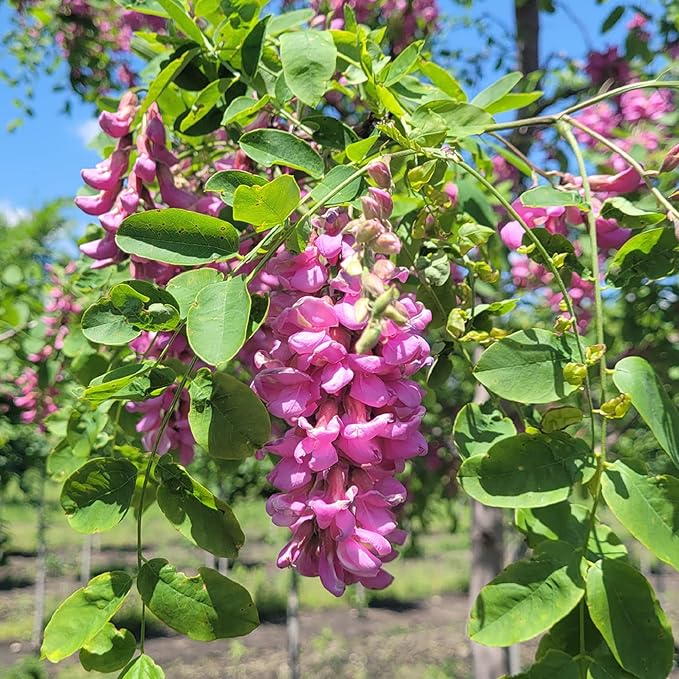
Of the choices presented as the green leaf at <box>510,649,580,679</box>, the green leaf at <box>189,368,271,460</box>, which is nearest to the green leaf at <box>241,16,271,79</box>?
the green leaf at <box>189,368,271,460</box>

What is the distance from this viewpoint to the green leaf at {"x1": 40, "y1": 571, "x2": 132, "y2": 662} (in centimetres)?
68

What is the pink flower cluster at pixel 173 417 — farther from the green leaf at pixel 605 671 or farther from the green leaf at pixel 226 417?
the green leaf at pixel 605 671

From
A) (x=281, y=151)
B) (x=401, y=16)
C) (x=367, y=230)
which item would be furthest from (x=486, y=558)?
(x=401, y=16)

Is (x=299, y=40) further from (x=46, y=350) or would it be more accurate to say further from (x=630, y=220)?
(x=46, y=350)

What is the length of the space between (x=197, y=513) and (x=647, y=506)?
0.44 m

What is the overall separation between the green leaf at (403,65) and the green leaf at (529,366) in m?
0.36

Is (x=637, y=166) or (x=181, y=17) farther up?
(x=181, y=17)

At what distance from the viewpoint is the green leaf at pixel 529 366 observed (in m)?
0.73

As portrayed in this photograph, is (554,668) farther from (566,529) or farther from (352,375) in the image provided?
(352,375)

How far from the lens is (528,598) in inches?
26.7

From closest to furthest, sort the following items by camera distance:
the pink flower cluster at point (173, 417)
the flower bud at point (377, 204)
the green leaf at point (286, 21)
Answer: the flower bud at point (377, 204) → the pink flower cluster at point (173, 417) → the green leaf at point (286, 21)

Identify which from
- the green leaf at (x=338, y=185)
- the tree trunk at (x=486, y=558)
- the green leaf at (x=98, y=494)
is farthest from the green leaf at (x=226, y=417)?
the tree trunk at (x=486, y=558)

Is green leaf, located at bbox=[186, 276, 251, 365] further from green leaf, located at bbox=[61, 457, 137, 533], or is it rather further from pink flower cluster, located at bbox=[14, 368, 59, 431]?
pink flower cluster, located at bbox=[14, 368, 59, 431]

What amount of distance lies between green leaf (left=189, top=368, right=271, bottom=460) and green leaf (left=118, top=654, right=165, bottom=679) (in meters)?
0.21
